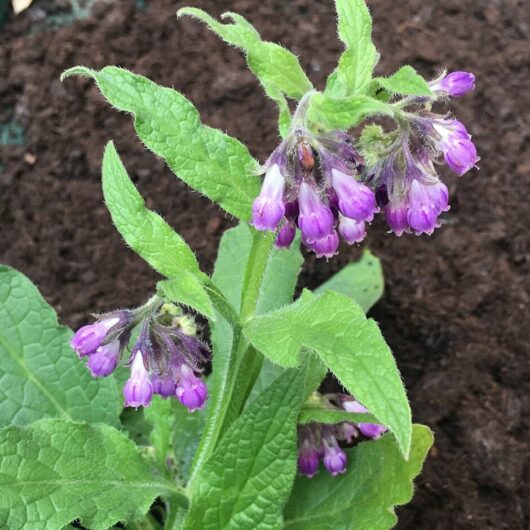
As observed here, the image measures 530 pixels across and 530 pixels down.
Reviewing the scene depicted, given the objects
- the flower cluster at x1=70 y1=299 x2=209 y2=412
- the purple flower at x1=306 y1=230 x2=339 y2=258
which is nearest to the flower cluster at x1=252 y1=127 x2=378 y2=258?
the purple flower at x1=306 y1=230 x2=339 y2=258

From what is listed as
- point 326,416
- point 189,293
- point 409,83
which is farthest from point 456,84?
point 326,416

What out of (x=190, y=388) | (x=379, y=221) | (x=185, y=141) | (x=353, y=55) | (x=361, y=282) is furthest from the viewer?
(x=379, y=221)

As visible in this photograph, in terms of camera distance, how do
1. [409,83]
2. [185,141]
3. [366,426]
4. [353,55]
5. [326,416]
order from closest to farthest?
[409,83]
[353,55]
[185,141]
[326,416]
[366,426]

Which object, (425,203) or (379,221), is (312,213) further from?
(379,221)

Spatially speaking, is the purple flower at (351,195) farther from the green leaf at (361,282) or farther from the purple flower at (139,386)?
the green leaf at (361,282)

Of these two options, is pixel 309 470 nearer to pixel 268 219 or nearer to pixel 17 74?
pixel 268 219

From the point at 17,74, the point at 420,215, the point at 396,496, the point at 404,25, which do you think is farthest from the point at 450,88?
the point at 17,74

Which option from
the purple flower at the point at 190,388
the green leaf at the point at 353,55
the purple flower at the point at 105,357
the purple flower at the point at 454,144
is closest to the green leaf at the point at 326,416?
the purple flower at the point at 190,388
